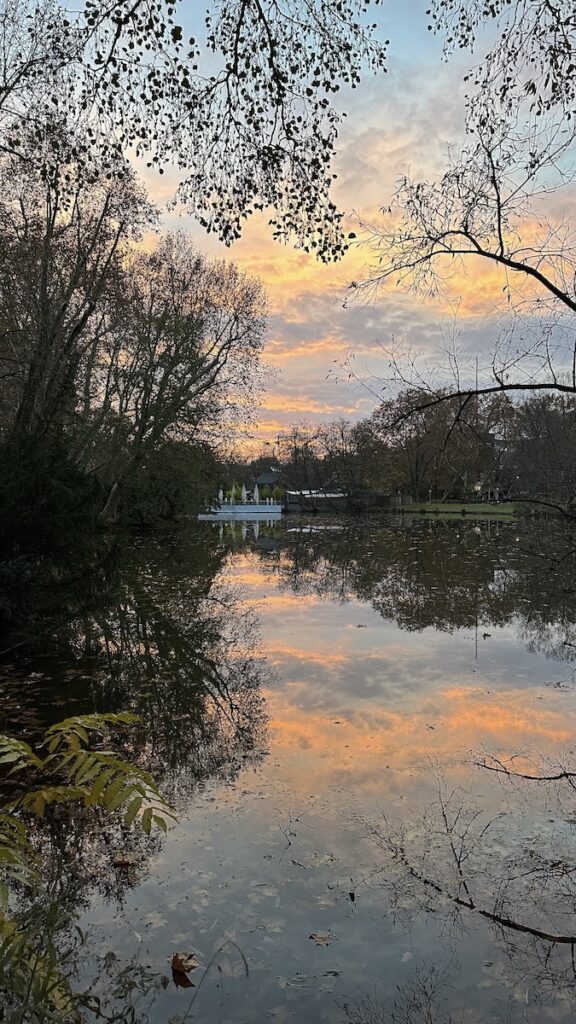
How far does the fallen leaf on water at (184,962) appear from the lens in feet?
Answer: 11.0

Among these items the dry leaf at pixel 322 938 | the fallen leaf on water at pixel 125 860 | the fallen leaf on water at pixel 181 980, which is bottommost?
the dry leaf at pixel 322 938

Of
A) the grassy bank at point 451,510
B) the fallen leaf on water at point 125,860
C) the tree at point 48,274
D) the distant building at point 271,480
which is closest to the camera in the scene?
the fallen leaf on water at point 125,860

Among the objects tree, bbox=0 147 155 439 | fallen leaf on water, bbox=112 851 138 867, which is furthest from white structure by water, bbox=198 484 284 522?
fallen leaf on water, bbox=112 851 138 867

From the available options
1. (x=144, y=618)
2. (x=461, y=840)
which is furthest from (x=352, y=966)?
(x=144, y=618)

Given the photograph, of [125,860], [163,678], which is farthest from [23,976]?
[163,678]

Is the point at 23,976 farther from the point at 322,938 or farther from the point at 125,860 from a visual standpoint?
the point at 125,860

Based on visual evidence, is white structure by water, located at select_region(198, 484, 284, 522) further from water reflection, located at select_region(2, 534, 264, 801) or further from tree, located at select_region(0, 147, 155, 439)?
water reflection, located at select_region(2, 534, 264, 801)

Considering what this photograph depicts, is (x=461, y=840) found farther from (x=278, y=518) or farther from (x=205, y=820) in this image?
(x=278, y=518)

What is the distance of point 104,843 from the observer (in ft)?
15.2

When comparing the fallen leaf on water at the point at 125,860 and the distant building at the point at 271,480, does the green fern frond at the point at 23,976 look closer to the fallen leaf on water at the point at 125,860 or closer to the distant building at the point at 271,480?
the fallen leaf on water at the point at 125,860

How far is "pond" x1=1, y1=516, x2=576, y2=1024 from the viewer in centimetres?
332

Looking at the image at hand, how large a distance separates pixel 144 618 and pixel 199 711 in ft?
17.9

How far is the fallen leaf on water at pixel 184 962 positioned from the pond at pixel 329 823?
3cm

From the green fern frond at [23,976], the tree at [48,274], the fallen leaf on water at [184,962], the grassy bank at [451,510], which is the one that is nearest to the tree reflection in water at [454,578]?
the fallen leaf on water at [184,962]
